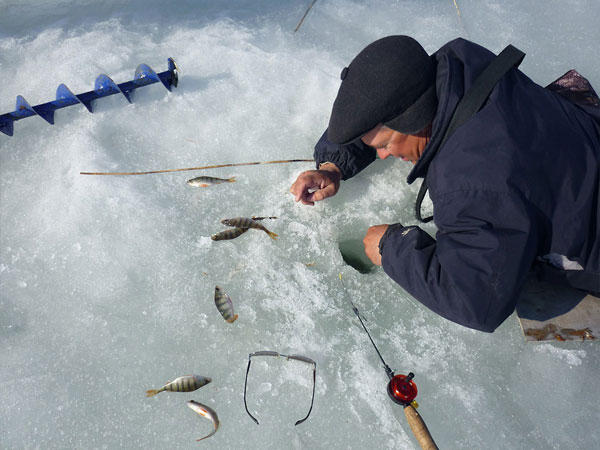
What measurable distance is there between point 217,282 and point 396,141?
4.27 feet

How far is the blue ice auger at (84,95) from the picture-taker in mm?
2826

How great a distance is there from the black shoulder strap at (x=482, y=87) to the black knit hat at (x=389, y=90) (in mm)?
120

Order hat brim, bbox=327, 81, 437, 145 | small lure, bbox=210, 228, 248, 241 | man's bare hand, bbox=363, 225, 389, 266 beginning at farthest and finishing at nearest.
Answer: small lure, bbox=210, 228, 248, 241 → man's bare hand, bbox=363, 225, 389, 266 → hat brim, bbox=327, 81, 437, 145

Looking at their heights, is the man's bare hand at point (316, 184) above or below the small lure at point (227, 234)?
above

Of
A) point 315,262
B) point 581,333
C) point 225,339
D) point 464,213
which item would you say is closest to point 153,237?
point 225,339

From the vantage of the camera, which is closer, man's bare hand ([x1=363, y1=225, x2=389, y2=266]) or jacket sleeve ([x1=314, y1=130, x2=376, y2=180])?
man's bare hand ([x1=363, y1=225, x2=389, y2=266])

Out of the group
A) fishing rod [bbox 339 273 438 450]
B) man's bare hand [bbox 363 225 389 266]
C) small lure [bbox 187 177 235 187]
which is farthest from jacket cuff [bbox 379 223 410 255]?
small lure [bbox 187 177 235 187]

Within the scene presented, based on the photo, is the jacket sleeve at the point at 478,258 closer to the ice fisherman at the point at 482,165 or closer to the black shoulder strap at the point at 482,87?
the ice fisherman at the point at 482,165

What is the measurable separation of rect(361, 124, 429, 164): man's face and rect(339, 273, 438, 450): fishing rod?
41.3 inches

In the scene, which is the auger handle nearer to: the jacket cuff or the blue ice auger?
the jacket cuff

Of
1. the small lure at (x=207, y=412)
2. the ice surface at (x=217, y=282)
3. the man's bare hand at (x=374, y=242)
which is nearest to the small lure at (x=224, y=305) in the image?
the ice surface at (x=217, y=282)

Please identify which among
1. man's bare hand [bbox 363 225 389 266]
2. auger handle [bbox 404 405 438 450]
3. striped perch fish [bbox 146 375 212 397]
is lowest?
striped perch fish [bbox 146 375 212 397]

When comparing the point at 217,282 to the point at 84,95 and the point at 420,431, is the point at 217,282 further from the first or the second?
the point at 84,95

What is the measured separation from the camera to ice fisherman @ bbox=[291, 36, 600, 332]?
164 cm
